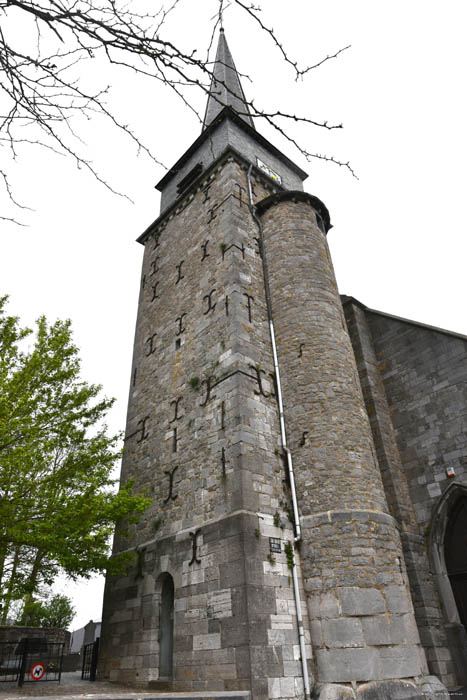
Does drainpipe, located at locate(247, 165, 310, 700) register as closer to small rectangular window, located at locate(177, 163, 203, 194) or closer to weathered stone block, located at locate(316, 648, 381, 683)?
weathered stone block, located at locate(316, 648, 381, 683)

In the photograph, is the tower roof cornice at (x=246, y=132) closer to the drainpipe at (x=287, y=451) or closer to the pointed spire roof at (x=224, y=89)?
the pointed spire roof at (x=224, y=89)

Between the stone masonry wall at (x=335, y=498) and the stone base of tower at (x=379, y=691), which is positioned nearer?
the stone base of tower at (x=379, y=691)

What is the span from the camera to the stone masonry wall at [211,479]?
294 inches

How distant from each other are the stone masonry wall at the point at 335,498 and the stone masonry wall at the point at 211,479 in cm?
49

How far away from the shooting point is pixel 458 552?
9695 mm

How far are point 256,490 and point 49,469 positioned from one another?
4136mm

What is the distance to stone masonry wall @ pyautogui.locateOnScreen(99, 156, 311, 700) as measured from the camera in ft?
24.5

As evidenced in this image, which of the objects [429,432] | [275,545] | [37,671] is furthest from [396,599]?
[37,671]

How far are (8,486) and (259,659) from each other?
4.99m

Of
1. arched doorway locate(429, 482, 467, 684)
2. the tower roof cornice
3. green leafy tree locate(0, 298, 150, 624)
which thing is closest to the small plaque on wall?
the tower roof cornice

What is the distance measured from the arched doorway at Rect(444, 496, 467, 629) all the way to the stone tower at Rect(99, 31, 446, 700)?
85.2 inches

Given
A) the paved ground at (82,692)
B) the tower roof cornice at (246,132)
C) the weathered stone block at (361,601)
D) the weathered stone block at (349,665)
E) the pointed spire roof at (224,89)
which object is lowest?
the paved ground at (82,692)

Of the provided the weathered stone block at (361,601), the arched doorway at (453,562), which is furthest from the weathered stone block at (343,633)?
the arched doorway at (453,562)

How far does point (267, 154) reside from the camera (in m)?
18.0
